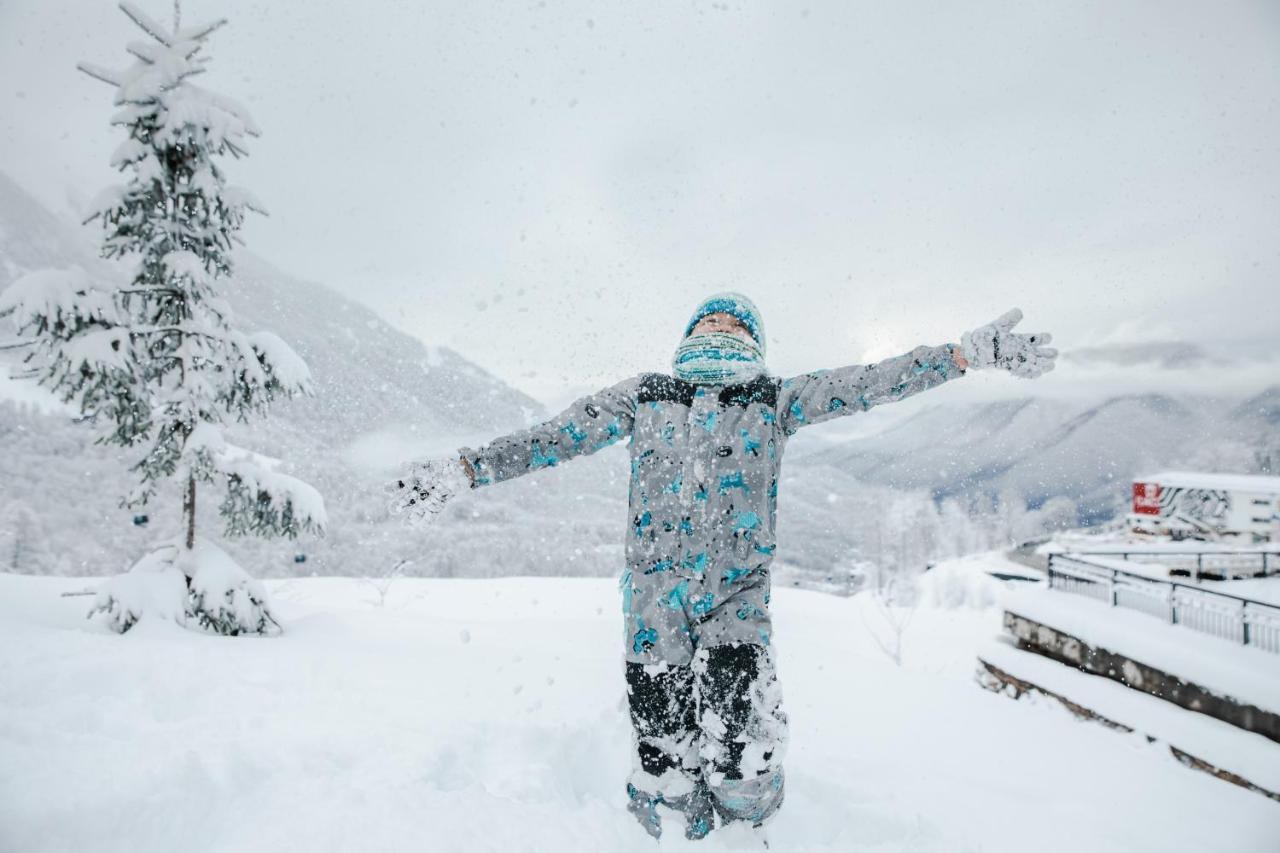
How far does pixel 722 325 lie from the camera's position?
2674 mm

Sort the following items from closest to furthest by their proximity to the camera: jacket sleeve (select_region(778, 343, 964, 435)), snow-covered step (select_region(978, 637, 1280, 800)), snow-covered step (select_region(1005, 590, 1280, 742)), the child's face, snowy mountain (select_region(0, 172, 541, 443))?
jacket sleeve (select_region(778, 343, 964, 435)), the child's face, snow-covered step (select_region(978, 637, 1280, 800)), snow-covered step (select_region(1005, 590, 1280, 742)), snowy mountain (select_region(0, 172, 541, 443))

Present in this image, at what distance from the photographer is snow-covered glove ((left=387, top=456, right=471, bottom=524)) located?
2.53 metres

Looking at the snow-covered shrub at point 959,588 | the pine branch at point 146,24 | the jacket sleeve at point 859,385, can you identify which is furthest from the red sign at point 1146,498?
the pine branch at point 146,24

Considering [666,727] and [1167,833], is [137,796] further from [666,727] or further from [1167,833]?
[1167,833]

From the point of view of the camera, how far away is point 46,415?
6444cm

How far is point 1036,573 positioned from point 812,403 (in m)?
59.1

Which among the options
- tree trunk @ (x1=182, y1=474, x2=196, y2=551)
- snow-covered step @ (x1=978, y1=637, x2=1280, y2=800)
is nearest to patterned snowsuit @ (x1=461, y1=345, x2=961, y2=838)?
tree trunk @ (x1=182, y1=474, x2=196, y2=551)

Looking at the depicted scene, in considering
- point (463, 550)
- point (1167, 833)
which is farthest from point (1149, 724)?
point (463, 550)

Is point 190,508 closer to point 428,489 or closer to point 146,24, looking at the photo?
point 146,24

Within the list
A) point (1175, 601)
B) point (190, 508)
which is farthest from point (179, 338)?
point (1175, 601)

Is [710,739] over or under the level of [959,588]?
over

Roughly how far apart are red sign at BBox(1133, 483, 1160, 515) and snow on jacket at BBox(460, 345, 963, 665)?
37678 millimetres

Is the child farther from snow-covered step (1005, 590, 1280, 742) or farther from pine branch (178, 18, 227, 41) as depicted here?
snow-covered step (1005, 590, 1280, 742)

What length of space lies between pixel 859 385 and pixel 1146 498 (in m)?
40.0
